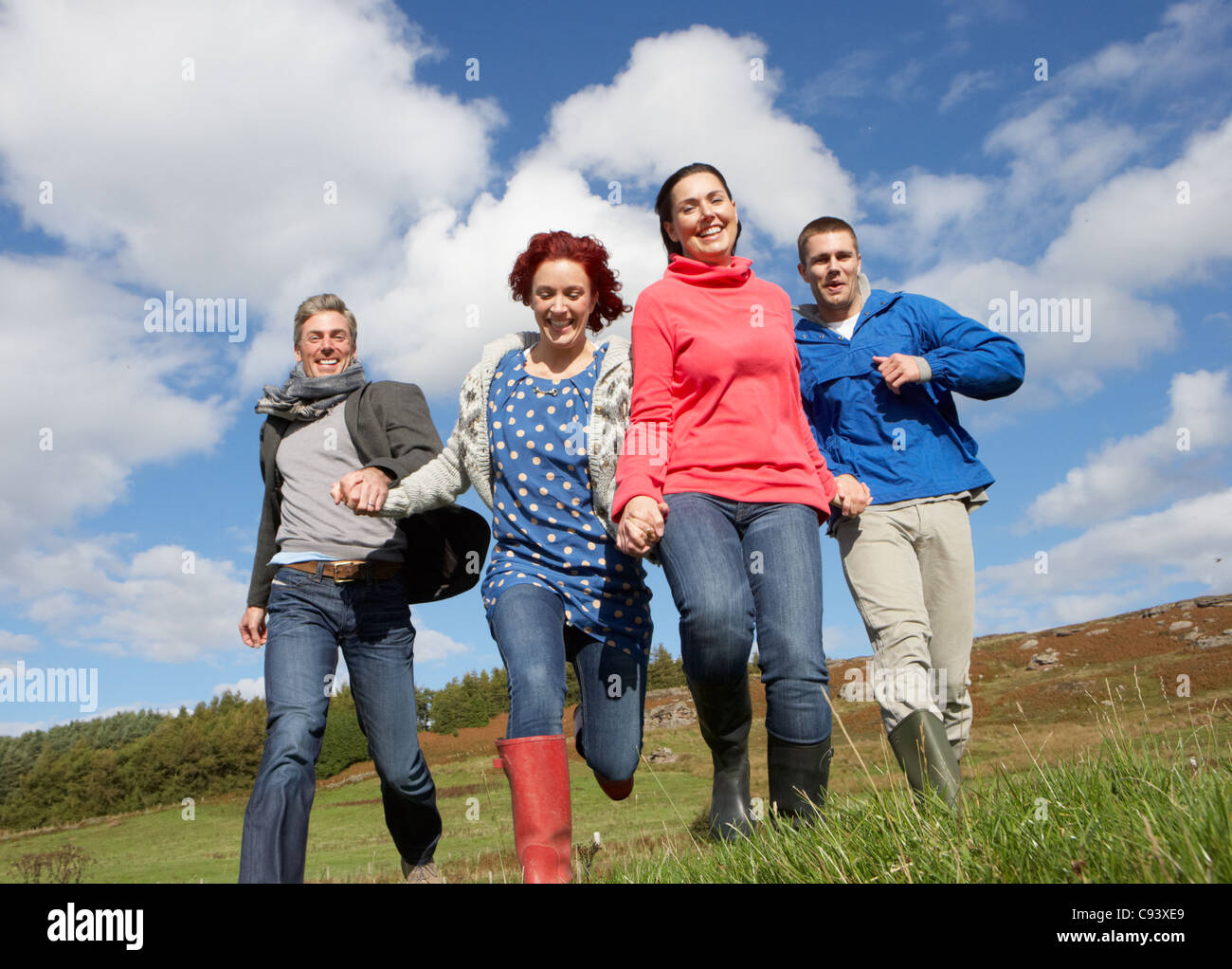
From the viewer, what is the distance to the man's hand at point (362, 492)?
11.8 feet

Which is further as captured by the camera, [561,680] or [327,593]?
[327,593]

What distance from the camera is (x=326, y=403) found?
4359mm

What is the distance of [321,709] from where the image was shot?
12.2 ft

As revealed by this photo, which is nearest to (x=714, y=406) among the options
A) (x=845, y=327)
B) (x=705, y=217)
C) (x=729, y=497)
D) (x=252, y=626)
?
(x=729, y=497)

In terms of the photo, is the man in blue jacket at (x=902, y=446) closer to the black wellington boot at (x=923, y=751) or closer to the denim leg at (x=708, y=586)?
the black wellington boot at (x=923, y=751)

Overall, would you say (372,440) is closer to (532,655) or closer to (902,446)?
(532,655)

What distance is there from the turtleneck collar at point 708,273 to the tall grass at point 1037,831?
1.96 m

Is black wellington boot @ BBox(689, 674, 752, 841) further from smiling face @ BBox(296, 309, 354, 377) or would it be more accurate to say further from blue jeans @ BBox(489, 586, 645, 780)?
smiling face @ BBox(296, 309, 354, 377)

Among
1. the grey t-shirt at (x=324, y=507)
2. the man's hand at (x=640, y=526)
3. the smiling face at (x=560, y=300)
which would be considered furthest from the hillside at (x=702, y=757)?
the smiling face at (x=560, y=300)

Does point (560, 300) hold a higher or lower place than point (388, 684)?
higher

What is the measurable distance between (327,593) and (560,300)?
5.38ft

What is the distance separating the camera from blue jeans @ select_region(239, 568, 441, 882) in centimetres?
345
